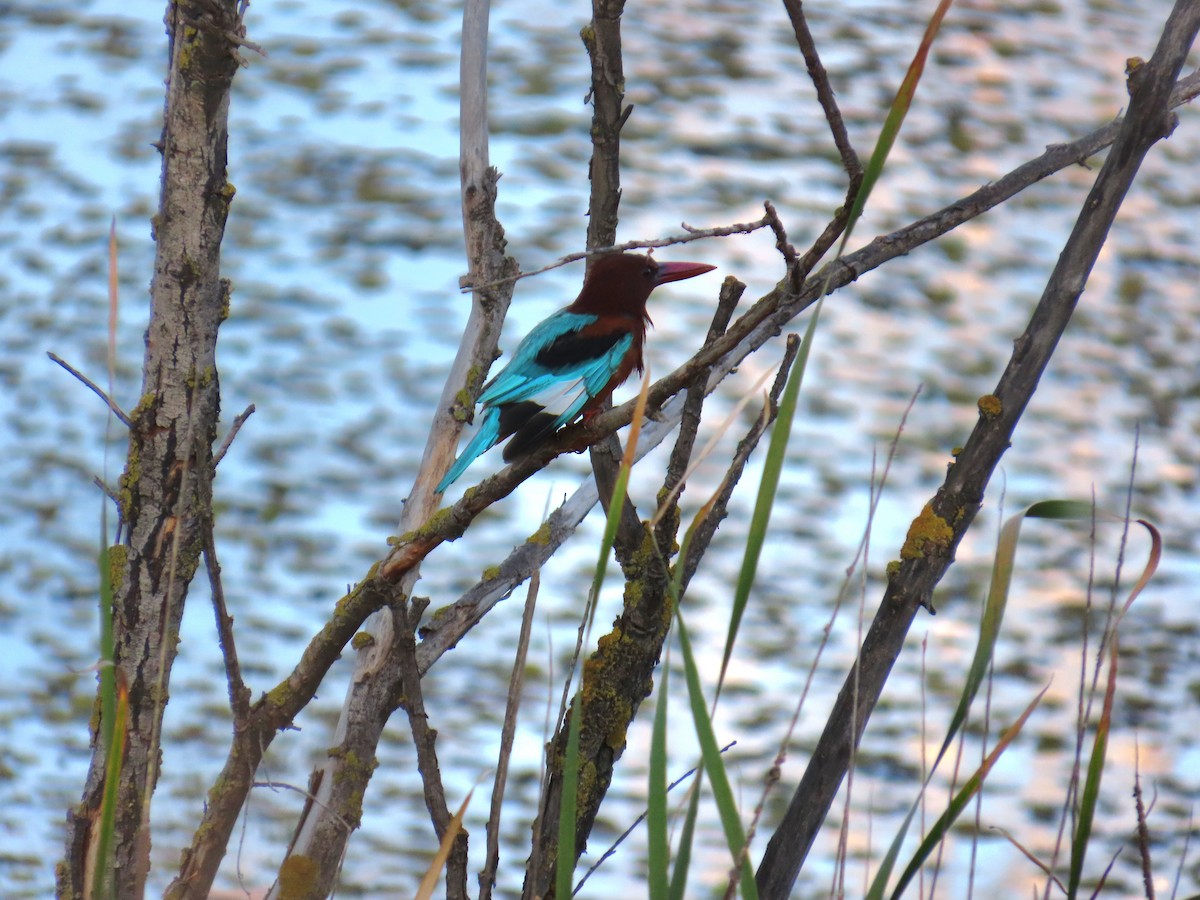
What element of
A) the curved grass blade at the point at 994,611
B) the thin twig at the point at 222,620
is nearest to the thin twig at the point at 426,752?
the thin twig at the point at 222,620

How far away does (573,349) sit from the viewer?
2277 mm

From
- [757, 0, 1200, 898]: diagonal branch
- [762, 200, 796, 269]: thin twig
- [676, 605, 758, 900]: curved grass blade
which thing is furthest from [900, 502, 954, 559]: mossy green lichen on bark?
[676, 605, 758, 900]: curved grass blade

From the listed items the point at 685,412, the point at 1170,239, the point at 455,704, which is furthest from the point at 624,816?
the point at 1170,239

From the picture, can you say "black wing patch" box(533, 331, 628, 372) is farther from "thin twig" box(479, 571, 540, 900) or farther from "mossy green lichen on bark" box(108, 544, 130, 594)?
"thin twig" box(479, 571, 540, 900)

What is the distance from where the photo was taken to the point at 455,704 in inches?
149

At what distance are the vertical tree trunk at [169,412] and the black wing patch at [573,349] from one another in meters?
0.60

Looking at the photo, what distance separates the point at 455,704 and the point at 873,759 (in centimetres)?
124

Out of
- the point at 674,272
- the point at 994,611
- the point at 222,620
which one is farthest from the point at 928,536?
the point at 674,272

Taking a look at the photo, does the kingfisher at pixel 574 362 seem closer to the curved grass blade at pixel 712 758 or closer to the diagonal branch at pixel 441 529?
the diagonal branch at pixel 441 529

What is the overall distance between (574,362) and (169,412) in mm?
709

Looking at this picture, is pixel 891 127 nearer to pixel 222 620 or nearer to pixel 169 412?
pixel 222 620

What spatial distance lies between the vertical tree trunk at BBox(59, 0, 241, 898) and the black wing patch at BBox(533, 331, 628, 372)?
605 millimetres

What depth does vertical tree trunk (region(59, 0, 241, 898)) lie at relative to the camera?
69.1 inches

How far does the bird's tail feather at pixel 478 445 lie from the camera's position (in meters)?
2.01
